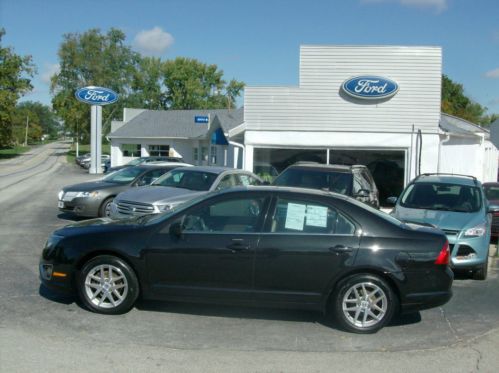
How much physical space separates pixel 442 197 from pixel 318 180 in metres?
2.44

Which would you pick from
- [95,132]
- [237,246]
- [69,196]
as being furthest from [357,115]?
[95,132]

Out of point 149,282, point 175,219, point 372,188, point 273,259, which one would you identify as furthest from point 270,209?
point 372,188

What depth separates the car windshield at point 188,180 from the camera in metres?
12.3

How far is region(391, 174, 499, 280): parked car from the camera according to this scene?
8.96 m

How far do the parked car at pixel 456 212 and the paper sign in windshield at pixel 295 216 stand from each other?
2363mm

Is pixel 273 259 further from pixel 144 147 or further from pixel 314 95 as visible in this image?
pixel 144 147

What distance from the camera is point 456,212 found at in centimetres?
998

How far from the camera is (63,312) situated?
647cm

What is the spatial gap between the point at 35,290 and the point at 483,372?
5.32 m

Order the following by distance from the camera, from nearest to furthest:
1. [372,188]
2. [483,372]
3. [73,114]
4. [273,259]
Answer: [483,372]
[273,259]
[372,188]
[73,114]

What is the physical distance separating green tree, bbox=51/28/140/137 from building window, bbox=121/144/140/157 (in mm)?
29283

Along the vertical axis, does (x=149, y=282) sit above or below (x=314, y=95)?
below

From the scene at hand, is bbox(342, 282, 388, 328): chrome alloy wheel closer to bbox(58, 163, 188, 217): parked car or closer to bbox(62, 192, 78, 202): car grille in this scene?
bbox(58, 163, 188, 217): parked car

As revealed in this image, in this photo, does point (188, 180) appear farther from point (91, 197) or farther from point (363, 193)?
point (363, 193)
